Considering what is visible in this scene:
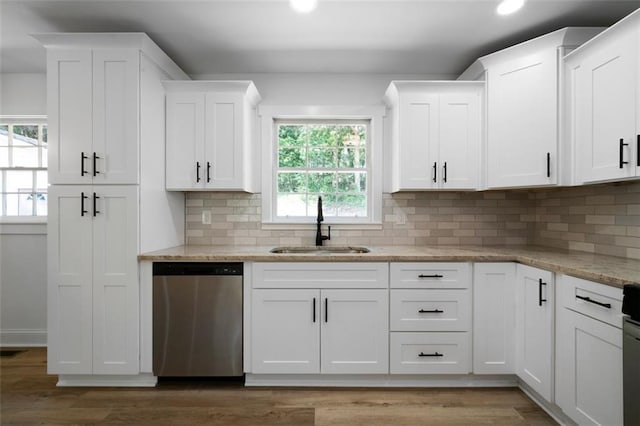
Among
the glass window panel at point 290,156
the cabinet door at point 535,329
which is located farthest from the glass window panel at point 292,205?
the cabinet door at point 535,329

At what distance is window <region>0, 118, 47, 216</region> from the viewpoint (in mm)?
3246

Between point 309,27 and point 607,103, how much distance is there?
1926 mm

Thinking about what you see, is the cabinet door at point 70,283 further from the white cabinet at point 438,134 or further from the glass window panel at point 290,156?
the white cabinet at point 438,134

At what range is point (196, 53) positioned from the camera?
2.83 metres

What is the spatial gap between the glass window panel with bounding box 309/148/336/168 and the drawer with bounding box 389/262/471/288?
130 cm

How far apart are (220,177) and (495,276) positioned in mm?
2227

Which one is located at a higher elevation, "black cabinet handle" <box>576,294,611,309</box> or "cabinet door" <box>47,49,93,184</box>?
"cabinet door" <box>47,49,93,184</box>

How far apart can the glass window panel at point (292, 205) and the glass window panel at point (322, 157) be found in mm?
361

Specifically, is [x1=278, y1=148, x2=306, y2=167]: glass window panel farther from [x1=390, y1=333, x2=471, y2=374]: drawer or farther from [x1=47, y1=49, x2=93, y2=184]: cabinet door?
[x1=390, y1=333, x2=471, y2=374]: drawer

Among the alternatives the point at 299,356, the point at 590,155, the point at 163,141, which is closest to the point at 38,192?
the point at 163,141

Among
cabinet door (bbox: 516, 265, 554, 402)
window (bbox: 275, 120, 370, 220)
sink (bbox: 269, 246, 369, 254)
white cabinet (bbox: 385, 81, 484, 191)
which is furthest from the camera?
window (bbox: 275, 120, 370, 220)

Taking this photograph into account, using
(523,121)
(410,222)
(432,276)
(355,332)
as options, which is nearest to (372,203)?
(410,222)

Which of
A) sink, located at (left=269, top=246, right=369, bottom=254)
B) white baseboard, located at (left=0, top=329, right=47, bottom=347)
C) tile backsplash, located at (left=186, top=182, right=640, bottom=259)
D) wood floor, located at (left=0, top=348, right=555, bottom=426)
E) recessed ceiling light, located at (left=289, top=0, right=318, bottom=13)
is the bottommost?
wood floor, located at (left=0, top=348, right=555, bottom=426)

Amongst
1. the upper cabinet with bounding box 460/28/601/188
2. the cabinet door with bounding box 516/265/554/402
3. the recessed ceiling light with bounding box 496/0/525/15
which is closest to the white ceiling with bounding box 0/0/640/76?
the recessed ceiling light with bounding box 496/0/525/15
